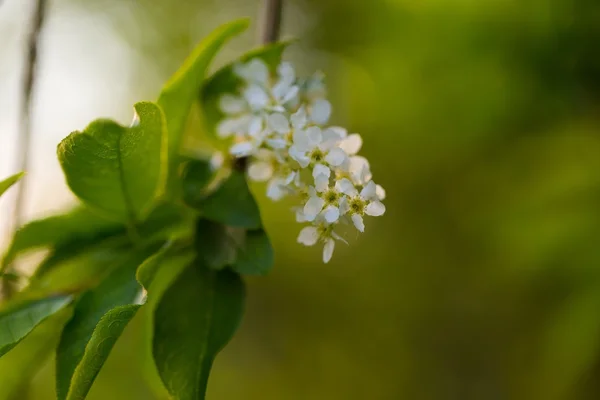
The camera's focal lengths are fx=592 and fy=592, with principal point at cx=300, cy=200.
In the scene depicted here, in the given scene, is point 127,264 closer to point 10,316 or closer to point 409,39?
point 10,316

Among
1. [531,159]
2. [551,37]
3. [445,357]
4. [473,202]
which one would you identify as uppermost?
[551,37]

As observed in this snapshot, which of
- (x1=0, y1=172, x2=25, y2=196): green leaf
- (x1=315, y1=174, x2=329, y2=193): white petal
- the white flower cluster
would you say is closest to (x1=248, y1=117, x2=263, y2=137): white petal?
the white flower cluster

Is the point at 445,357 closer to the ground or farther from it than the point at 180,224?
closer to the ground

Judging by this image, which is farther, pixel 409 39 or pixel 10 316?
pixel 409 39

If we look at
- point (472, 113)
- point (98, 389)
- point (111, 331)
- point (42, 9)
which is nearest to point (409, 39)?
point (472, 113)

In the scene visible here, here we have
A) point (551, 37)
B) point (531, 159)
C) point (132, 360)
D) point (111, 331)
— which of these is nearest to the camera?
point (111, 331)

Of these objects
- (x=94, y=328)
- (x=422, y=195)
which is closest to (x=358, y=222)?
(x=94, y=328)

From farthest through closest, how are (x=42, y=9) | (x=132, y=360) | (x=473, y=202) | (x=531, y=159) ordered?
(x=132, y=360) < (x=473, y=202) < (x=531, y=159) < (x=42, y=9)

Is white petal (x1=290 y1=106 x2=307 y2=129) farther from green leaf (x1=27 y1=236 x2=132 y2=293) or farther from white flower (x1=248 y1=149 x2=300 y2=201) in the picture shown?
green leaf (x1=27 y1=236 x2=132 y2=293)

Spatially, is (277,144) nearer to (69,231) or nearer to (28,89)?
(69,231)
